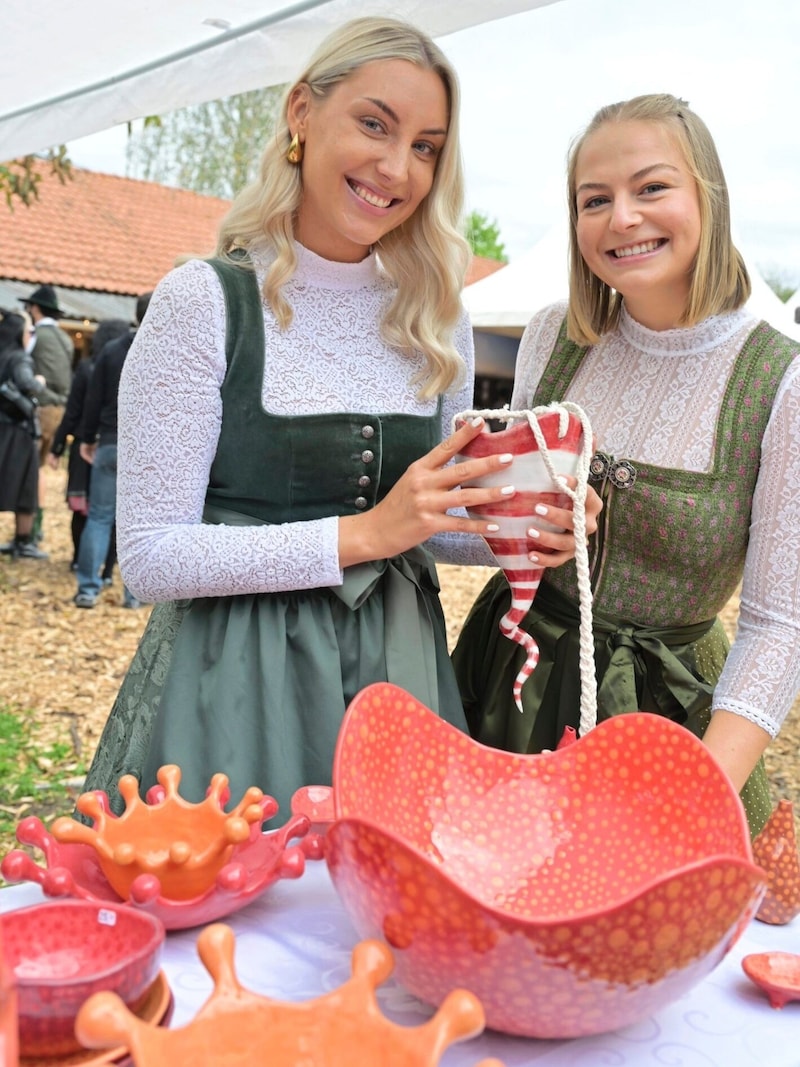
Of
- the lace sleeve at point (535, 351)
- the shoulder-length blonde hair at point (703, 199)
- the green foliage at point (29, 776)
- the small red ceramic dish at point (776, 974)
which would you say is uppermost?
the shoulder-length blonde hair at point (703, 199)

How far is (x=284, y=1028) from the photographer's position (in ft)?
2.12

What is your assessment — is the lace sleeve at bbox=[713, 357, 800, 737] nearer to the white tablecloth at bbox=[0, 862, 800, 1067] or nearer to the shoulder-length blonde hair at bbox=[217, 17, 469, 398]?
the white tablecloth at bbox=[0, 862, 800, 1067]

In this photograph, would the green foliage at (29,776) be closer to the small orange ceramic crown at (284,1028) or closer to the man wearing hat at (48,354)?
the small orange ceramic crown at (284,1028)

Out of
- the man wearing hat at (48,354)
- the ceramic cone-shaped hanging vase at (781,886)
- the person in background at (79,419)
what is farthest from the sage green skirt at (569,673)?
the man wearing hat at (48,354)

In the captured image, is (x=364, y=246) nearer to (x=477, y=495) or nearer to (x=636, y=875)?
(x=477, y=495)

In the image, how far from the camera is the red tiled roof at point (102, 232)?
13.1m

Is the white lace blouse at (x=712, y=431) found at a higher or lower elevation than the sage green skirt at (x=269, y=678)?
higher

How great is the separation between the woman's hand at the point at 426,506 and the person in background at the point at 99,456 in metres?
4.36

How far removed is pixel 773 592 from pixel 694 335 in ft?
1.36

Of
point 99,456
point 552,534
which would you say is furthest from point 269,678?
point 99,456

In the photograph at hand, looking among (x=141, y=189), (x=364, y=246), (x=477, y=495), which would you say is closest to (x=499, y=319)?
(x=364, y=246)

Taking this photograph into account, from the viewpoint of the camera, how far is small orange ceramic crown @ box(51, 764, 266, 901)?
0.84 m

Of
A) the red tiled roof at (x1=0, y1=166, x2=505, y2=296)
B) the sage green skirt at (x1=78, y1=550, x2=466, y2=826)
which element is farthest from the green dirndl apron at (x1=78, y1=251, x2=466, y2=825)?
the red tiled roof at (x1=0, y1=166, x2=505, y2=296)

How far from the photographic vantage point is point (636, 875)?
36.4 inches
